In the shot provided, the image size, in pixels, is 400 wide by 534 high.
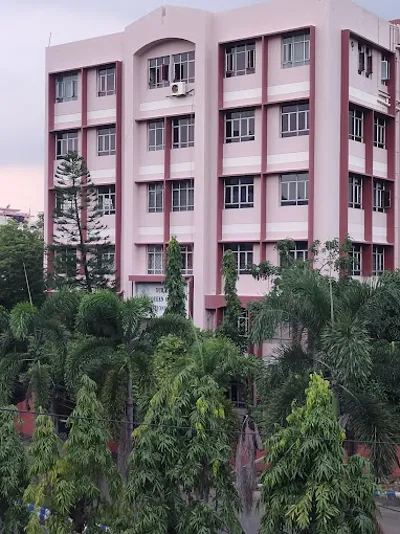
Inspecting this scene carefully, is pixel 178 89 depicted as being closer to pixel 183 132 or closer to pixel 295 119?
pixel 183 132

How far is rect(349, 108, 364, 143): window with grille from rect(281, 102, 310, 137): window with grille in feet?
4.11

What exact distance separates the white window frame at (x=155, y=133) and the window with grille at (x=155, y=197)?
0.99 meters

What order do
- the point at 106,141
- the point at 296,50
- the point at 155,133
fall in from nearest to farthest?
1. the point at 296,50
2. the point at 155,133
3. the point at 106,141

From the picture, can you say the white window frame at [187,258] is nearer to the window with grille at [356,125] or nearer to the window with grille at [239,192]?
the window with grille at [239,192]

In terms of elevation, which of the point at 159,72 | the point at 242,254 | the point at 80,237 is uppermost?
the point at 159,72

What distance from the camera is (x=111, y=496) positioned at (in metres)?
10.1

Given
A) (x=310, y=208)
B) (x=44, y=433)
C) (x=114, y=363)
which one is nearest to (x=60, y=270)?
(x=310, y=208)

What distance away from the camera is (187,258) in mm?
23094

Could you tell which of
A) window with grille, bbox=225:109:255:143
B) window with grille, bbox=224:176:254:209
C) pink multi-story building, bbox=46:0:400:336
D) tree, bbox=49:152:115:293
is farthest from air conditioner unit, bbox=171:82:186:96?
tree, bbox=49:152:115:293

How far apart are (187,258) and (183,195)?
1.71 metres

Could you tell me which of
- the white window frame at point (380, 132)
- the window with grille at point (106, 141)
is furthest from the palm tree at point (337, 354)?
the window with grille at point (106, 141)

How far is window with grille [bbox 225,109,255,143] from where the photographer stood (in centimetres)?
2197

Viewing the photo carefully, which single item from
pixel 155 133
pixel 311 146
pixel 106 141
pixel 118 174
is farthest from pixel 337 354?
pixel 106 141

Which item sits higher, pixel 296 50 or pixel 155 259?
pixel 296 50
